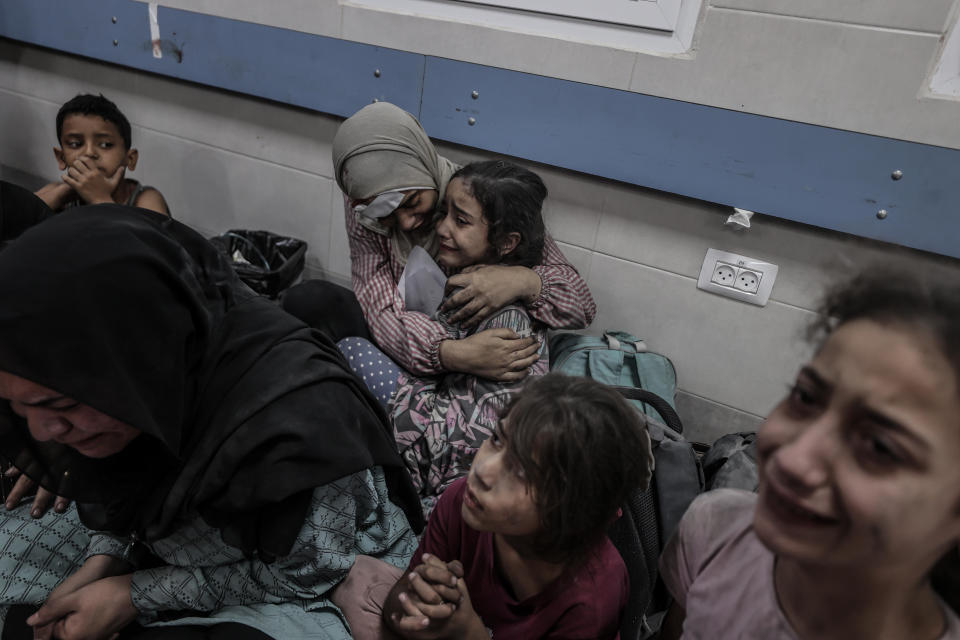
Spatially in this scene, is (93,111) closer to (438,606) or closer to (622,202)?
(622,202)

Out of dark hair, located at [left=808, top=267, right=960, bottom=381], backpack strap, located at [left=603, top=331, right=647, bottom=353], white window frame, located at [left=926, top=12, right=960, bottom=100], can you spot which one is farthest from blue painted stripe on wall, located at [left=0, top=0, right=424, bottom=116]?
dark hair, located at [left=808, top=267, right=960, bottom=381]

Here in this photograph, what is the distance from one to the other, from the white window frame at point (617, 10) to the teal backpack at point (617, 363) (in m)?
1.00

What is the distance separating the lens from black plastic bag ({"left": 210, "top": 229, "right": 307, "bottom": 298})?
2359 mm

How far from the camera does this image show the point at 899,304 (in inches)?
22.1

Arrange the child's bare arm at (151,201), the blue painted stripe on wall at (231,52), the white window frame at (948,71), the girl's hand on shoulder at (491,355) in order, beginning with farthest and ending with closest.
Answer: the child's bare arm at (151,201), the blue painted stripe on wall at (231,52), the girl's hand on shoulder at (491,355), the white window frame at (948,71)

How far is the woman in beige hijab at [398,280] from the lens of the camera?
1.73 meters

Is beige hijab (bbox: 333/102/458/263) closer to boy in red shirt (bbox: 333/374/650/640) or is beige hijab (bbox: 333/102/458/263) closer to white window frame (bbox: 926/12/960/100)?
boy in red shirt (bbox: 333/374/650/640)

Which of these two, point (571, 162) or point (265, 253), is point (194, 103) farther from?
point (571, 162)

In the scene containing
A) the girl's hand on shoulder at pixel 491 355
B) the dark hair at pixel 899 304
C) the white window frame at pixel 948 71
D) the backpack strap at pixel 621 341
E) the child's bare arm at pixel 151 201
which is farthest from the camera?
the child's bare arm at pixel 151 201

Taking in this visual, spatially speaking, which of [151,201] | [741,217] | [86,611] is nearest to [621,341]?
[741,217]

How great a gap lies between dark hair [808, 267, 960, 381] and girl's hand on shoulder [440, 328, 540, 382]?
1.09 meters

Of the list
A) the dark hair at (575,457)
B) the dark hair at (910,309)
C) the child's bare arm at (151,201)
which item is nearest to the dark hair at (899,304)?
the dark hair at (910,309)

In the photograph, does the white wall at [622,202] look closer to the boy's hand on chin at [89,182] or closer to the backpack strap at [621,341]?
the backpack strap at [621,341]

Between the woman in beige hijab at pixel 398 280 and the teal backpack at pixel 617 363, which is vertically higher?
the woman in beige hijab at pixel 398 280
